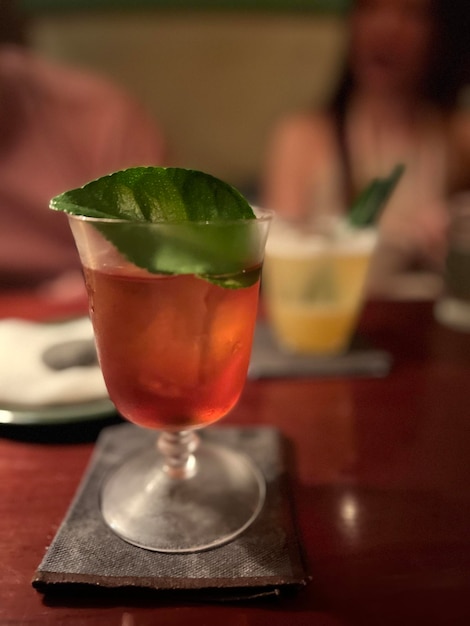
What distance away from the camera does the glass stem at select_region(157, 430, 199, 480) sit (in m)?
0.57

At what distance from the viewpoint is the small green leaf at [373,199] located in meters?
0.79

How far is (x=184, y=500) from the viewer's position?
0.54 meters

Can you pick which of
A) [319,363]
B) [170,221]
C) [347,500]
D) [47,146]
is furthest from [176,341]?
[47,146]

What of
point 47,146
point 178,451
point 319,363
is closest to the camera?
point 178,451

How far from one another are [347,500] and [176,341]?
21 cm

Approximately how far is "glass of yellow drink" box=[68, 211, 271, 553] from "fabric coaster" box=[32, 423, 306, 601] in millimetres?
13

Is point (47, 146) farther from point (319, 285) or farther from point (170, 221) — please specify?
point (170, 221)

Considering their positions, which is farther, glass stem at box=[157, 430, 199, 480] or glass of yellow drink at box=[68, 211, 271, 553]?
glass stem at box=[157, 430, 199, 480]

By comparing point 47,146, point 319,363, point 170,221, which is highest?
point 170,221

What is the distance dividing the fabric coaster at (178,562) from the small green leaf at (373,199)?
44cm

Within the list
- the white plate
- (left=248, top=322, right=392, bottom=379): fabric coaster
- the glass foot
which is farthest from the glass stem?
(left=248, top=322, right=392, bottom=379): fabric coaster

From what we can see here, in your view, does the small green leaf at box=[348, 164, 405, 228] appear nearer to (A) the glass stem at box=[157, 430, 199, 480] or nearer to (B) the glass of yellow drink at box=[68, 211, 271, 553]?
(B) the glass of yellow drink at box=[68, 211, 271, 553]

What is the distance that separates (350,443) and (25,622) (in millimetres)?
366

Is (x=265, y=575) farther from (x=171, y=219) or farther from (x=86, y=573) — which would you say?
(x=171, y=219)
